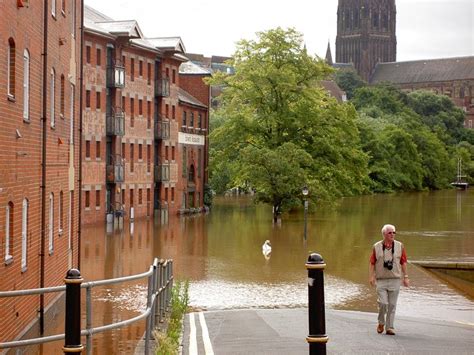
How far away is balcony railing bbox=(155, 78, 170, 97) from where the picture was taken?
62.2 meters

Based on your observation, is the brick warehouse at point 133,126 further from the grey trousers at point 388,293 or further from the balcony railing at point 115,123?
the grey trousers at point 388,293

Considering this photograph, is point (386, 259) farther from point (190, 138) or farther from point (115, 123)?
point (190, 138)

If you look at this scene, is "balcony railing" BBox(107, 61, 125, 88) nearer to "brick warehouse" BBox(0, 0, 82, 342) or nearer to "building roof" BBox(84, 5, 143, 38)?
"building roof" BBox(84, 5, 143, 38)

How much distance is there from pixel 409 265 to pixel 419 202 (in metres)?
55.0

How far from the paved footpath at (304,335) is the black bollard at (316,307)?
21.7ft

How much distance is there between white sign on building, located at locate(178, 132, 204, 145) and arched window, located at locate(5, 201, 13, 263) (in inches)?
1979

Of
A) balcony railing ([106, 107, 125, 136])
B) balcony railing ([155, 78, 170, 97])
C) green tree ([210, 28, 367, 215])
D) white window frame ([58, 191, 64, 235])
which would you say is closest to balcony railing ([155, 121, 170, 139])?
balcony railing ([155, 78, 170, 97])

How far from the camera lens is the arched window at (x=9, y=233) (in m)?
15.9

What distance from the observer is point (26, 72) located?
1786 centimetres

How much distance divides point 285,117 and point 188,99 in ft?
31.6

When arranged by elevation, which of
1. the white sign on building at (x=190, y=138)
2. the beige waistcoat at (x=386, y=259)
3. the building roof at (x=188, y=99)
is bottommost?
the beige waistcoat at (x=386, y=259)

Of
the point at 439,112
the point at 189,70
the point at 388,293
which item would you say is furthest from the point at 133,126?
the point at 439,112

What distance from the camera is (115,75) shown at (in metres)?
55.7

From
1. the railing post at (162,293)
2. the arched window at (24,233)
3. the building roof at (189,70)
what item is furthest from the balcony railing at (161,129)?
the railing post at (162,293)
